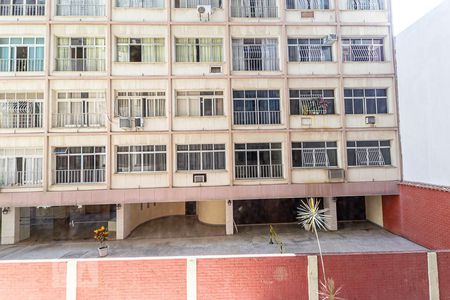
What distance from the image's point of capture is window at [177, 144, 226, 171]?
12.7 m

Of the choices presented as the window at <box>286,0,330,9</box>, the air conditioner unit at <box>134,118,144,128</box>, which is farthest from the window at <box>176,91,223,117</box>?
the window at <box>286,0,330,9</box>

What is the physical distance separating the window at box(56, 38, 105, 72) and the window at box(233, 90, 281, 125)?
6.66 metres

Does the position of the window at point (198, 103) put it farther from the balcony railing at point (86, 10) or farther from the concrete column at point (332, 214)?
the concrete column at point (332, 214)

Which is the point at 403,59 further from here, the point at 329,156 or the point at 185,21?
the point at 185,21

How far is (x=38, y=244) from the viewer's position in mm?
12422

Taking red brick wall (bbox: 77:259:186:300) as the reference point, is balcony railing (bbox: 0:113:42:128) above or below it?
above

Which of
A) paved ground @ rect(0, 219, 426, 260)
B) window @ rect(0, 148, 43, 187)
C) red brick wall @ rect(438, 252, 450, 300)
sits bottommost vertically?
paved ground @ rect(0, 219, 426, 260)

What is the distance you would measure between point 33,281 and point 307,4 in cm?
1564

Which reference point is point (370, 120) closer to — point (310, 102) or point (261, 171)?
point (310, 102)

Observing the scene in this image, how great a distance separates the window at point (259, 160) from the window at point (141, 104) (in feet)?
13.5

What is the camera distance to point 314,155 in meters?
13.1

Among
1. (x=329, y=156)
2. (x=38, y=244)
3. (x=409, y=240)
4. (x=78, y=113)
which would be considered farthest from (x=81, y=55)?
(x=409, y=240)

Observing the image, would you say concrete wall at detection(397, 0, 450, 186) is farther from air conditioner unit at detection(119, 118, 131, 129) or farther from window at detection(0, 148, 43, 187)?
window at detection(0, 148, 43, 187)

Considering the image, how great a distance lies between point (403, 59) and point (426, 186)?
6.06m
